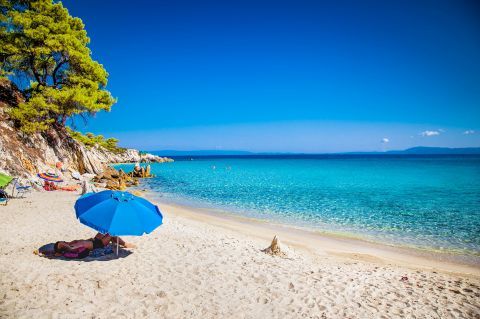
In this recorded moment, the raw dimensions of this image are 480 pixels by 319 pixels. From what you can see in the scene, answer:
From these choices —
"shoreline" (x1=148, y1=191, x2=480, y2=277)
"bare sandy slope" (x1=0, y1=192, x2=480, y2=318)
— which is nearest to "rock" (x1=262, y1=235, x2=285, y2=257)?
"bare sandy slope" (x1=0, y1=192, x2=480, y2=318)

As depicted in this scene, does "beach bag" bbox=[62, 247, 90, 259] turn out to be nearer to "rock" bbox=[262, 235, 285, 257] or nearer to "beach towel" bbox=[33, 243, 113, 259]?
"beach towel" bbox=[33, 243, 113, 259]

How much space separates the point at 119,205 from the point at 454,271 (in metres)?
11.3

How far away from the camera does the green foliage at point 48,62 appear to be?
82.7 feet

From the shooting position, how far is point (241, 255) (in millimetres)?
9602

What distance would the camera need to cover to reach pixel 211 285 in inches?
279

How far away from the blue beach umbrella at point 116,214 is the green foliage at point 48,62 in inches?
860

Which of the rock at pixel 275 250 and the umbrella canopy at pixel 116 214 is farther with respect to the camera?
the rock at pixel 275 250

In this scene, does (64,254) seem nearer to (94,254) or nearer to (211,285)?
(94,254)

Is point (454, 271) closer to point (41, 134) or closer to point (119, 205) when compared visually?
point (119, 205)

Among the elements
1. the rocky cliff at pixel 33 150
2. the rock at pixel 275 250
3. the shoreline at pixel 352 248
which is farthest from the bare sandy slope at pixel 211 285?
the rocky cliff at pixel 33 150

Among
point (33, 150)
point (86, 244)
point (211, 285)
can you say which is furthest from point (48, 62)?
point (211, 285)

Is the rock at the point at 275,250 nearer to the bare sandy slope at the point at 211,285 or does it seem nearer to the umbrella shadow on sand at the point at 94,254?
the bare sandy slope at the point at 211,285

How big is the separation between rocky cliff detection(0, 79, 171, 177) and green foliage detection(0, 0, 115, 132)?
43.4 inches

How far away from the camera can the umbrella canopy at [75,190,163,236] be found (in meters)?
7.12
